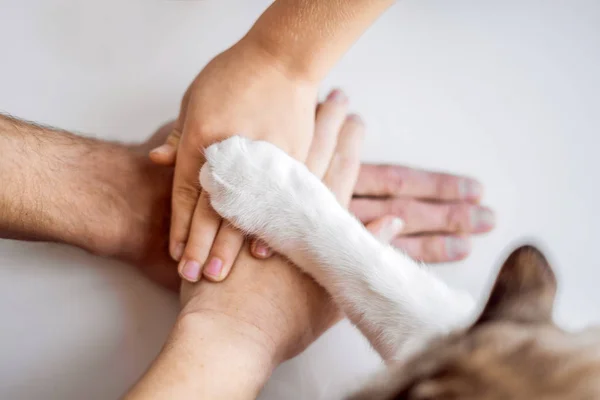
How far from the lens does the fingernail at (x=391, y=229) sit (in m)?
0.87

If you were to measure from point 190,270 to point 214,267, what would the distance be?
0.10 ft

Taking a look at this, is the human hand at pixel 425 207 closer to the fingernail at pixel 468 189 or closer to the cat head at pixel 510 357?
the fingernail at pixel 468 189

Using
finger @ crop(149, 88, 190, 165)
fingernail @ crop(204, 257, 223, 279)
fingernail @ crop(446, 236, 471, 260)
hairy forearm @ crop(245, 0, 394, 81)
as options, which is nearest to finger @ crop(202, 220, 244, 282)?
Result: fingernail @ crop(204, 257, 223, 279)

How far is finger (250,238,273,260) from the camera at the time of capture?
771mm

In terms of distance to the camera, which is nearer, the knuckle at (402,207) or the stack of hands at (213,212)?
the stack of hands at (213,212)

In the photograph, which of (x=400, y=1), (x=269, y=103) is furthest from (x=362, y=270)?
(x=400, y=1)

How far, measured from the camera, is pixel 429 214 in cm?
93

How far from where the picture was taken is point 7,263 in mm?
914

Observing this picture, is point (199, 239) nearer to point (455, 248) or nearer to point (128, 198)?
point (128, 198)

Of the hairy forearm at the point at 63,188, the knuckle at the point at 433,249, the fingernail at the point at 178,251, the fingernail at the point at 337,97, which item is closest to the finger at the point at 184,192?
the fingernail at the point at 178,251

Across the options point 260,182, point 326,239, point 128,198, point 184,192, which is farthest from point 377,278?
point 128,198

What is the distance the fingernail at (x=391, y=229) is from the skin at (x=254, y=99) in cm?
18

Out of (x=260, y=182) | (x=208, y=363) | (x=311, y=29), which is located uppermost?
(x=311, y=29)

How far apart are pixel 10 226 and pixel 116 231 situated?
0.15 m
